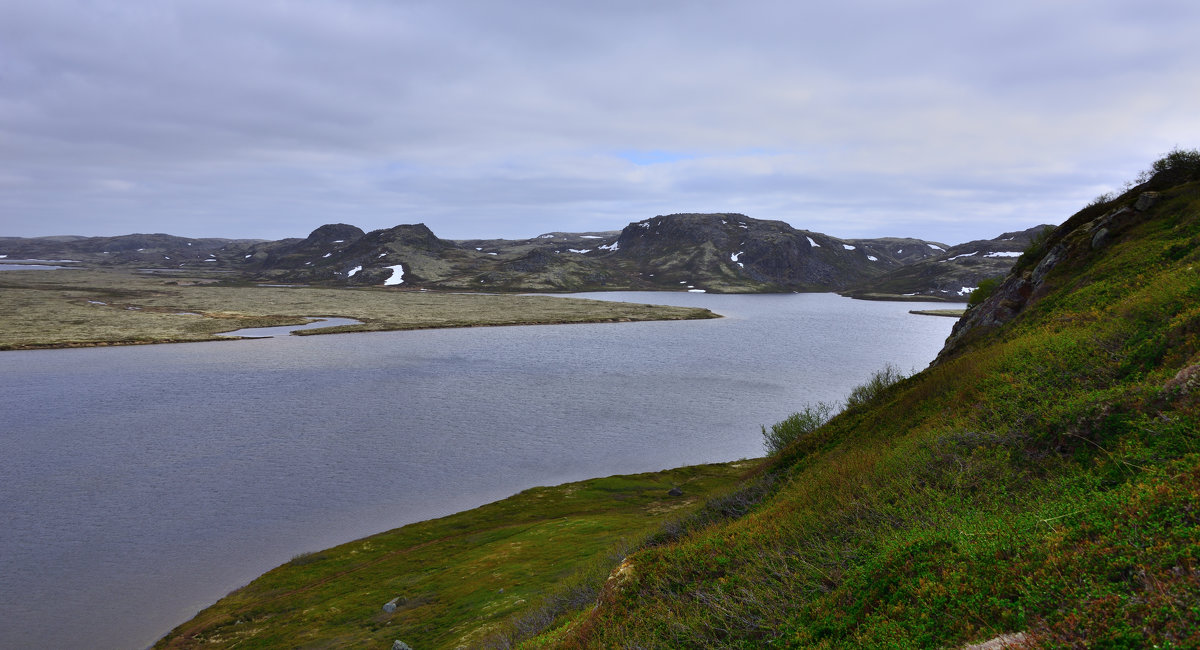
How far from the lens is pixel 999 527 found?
1070 cm

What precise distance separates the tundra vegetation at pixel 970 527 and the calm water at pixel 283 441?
9929mm

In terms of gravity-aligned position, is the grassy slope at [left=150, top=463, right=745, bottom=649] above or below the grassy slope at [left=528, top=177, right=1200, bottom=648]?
below

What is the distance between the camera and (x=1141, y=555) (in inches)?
326

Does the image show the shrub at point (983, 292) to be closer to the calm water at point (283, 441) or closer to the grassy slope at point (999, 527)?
the calm water at point (283, 441)

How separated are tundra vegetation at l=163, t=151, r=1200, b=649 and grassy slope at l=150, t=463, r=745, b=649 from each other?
0.29 metres

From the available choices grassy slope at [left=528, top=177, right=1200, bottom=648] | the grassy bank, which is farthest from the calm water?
grassy slope at [left=528, top=177, right=1200, bottom=648]

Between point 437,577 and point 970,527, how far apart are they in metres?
28.6

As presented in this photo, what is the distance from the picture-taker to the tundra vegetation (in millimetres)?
8602

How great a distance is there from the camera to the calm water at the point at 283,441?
33575mm

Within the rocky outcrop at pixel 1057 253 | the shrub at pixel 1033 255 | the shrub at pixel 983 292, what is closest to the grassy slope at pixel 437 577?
the rocky outcrop at pixel 1057 253

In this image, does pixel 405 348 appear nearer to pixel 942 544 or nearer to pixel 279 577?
pixel 279 577

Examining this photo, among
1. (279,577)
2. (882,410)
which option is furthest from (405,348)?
(882,410)

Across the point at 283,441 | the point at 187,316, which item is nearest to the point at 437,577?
the point at 283,441

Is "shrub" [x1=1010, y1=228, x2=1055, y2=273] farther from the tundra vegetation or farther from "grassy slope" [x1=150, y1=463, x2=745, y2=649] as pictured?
"grassy slope" [x1=150, y1=463, x2=745, y2=649]
